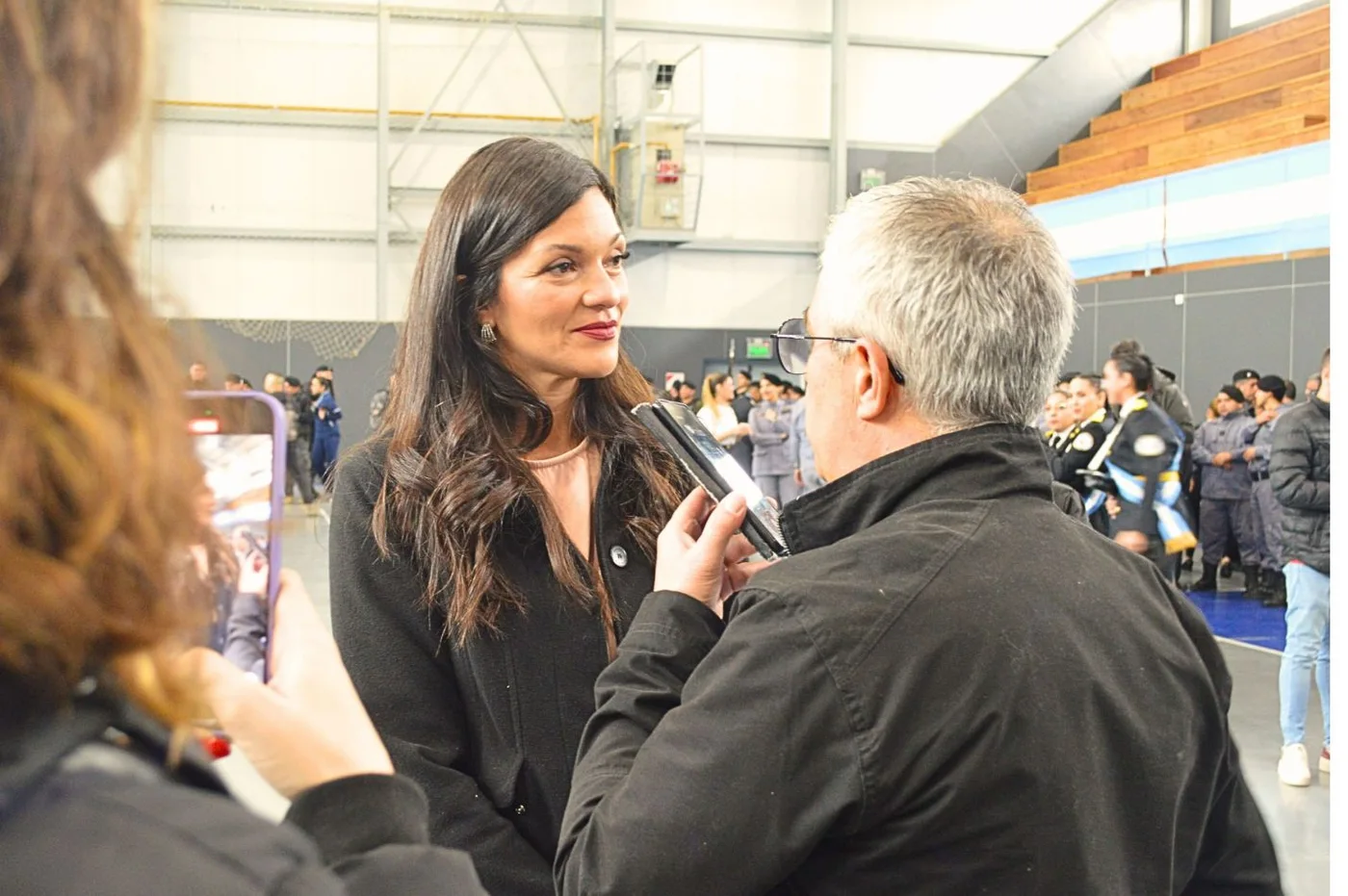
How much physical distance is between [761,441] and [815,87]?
24.8 ft

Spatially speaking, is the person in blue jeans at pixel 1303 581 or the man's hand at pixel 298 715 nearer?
the man's hand at pixel 298 715

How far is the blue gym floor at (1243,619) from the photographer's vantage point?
27.8 feet

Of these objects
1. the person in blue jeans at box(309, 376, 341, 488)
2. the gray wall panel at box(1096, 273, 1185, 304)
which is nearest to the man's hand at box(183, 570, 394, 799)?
the gray wall panel at box(1096, 273, 1185, 304)

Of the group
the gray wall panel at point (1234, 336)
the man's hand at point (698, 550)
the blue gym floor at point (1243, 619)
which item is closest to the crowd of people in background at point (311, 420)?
the gray wall panel at point (1234, 336)

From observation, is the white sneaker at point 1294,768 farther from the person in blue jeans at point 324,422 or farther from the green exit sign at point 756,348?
Result: the green exit sign at point 756,348

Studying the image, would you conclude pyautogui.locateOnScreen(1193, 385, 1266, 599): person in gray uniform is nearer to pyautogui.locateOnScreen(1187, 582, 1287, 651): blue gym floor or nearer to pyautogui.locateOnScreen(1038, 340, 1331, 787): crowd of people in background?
pyautogui.locateOnScreen(1038, 340, 1331, 787): crowd of people in background

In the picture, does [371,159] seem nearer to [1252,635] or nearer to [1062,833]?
[1252,635]

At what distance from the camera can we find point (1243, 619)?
9227 millimetres

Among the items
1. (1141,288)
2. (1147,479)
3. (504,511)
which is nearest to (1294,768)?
(1147,479)

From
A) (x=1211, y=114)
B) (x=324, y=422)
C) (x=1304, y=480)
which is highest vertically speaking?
(x=1211, y=114)

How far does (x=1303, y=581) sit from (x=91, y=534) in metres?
5.84

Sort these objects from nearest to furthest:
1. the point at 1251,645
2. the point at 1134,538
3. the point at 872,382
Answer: the point at 872,382, the point at 1134,538, the point at 1251,645

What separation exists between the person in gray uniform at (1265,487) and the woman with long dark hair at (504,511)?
29.4 feet

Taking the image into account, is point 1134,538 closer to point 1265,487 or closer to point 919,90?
point 1265,487
